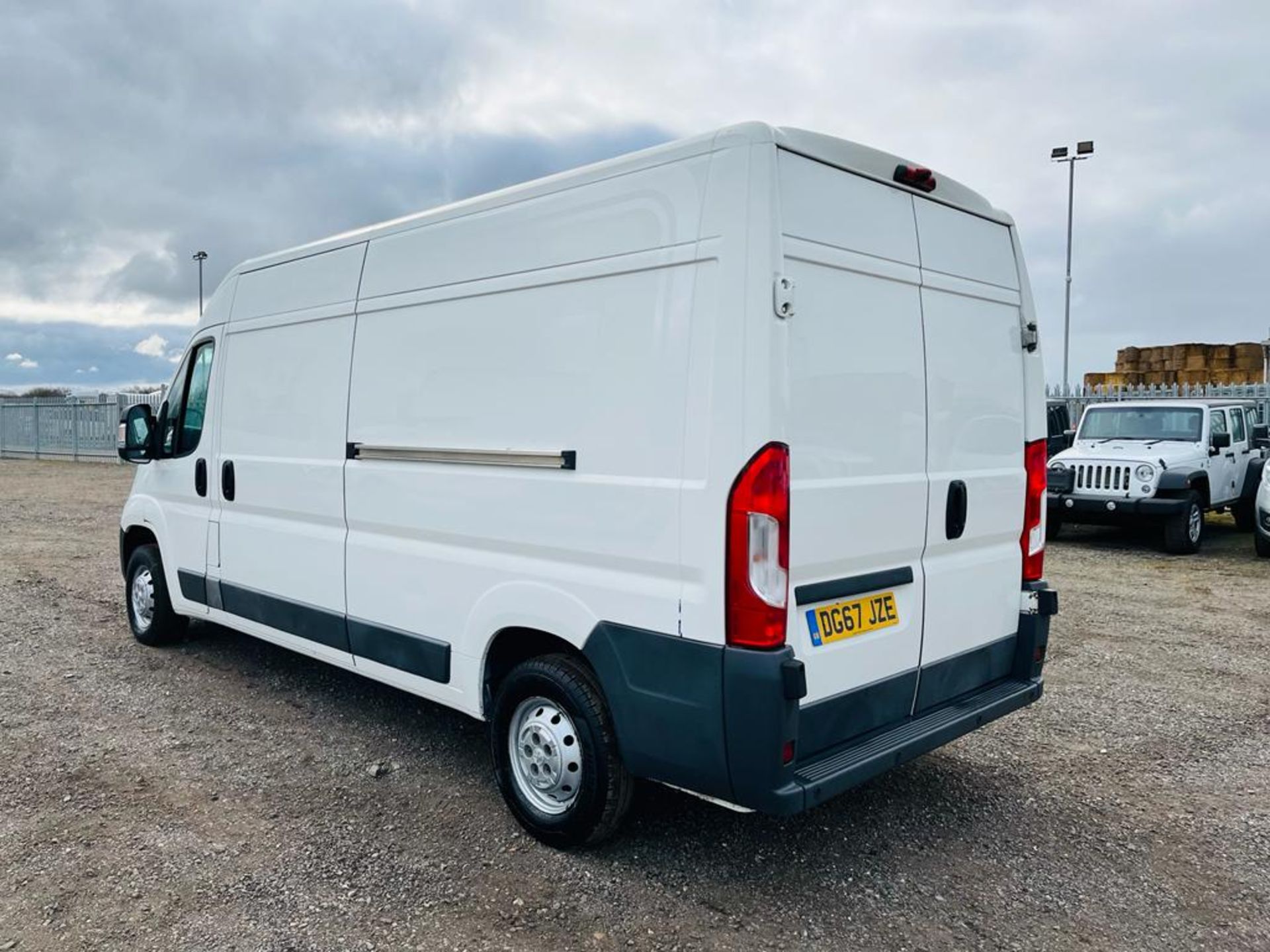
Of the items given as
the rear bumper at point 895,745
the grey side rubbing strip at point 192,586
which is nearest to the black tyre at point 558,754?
the rear bumper at point 895,745

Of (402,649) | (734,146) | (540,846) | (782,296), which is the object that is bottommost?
(540,846)

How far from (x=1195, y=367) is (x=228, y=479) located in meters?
25.6

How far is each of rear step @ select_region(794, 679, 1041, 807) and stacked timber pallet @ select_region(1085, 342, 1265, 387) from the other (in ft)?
71.7

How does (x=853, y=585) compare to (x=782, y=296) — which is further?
(x=853, y=585)

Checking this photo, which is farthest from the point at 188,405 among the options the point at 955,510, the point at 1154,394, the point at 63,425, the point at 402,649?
the point at 63,425

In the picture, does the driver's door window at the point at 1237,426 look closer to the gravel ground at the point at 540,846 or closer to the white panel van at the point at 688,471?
the gravel ground at the point at 540,846

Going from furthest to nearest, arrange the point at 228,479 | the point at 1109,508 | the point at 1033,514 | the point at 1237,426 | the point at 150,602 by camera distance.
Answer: the point at 1237,426
the point at 1109,508
the point at 150,602
the point at 228,479
the point at 1033,514

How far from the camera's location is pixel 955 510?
12.6 feet

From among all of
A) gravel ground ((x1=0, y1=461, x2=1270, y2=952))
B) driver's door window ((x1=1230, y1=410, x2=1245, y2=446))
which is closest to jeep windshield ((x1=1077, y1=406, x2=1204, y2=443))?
driver's door window ((x1=1230, y1=410, x2=1245, y2=446))

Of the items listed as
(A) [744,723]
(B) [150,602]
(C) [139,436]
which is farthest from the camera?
(B) [150,602]

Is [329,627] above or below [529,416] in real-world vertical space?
below

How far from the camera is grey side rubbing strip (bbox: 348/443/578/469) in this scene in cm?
352

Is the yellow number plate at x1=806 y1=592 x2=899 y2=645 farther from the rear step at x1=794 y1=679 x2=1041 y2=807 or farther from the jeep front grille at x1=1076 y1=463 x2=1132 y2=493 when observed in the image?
the jeep front grille at x1=1076 y1=463 x2=1132 y2=493

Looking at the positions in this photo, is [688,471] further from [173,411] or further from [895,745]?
[173,411]
